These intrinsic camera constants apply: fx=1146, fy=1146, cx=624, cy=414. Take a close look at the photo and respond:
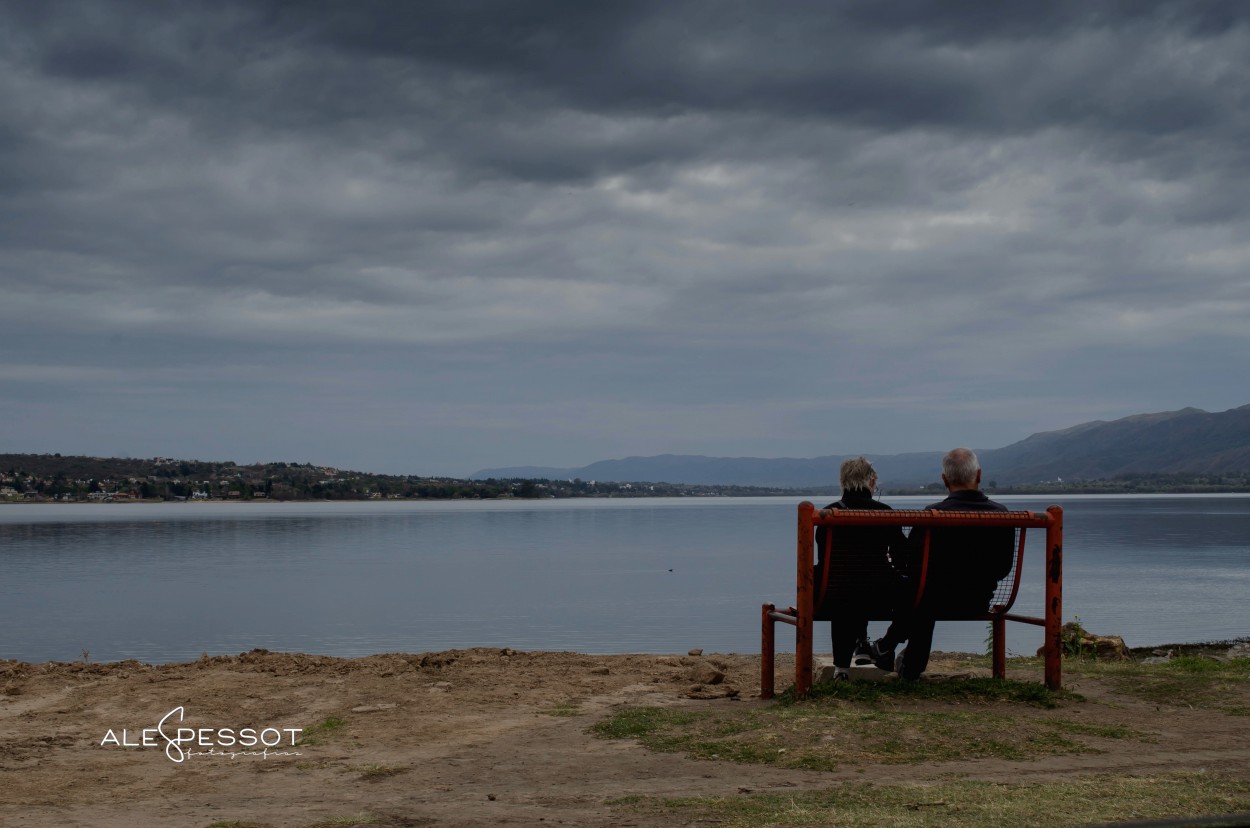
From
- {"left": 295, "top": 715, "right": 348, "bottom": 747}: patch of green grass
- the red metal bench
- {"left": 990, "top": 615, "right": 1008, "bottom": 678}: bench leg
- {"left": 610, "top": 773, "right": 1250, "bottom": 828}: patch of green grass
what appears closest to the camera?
{"left": 610, "top": 773, "right": 1250, "bottom": 828}: patch of green grass

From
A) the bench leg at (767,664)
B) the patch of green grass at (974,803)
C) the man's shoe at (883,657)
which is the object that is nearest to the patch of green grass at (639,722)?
the bench leg at (767,664)

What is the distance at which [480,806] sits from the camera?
272 inches

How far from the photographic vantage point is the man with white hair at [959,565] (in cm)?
996

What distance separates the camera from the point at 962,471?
10219mm

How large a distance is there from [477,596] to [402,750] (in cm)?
3307

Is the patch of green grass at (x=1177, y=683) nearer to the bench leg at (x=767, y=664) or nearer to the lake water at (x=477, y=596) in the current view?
the bench leg at (x=767, y=664)

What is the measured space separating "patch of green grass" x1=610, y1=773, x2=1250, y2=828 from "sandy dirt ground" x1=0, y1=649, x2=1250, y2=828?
0.92 feet

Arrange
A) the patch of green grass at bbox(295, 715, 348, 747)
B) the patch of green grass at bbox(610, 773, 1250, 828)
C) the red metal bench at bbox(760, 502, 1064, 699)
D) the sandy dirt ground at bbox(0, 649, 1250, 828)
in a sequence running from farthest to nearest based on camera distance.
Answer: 1. the red metal bench at bbox(760, 502, 1064, 699)
2. the patch of green grass at bbox(295, 715, 348, 747)
3. the sandy dirt ground at bbox(0, 649, 1250, 828)
4. the patch of green grass at bbox(610, 773, 1250, 828)

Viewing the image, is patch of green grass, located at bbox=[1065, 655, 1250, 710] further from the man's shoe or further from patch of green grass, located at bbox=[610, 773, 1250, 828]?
patch of green grass, located at bbox=[610, 773, 1250, 828]

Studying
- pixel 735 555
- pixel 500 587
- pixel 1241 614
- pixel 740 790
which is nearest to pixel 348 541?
pixel 735 555

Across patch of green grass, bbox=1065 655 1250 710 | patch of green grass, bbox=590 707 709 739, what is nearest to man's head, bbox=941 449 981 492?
patch of green grass, bbox=1065 655 1250 710

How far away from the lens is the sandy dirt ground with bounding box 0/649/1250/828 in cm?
707

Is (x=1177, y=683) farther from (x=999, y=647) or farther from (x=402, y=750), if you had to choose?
(x=402, y=750)

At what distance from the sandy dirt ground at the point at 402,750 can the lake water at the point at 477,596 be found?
1236 centimetres
